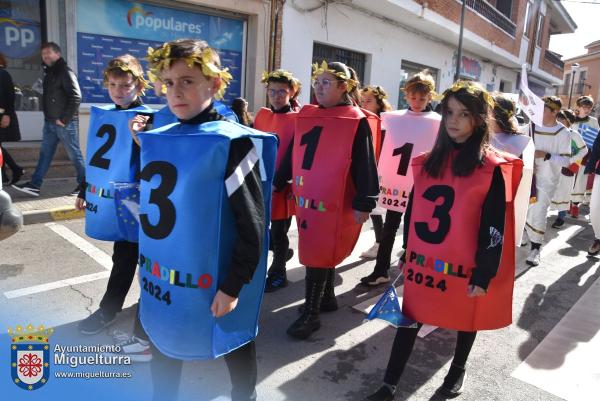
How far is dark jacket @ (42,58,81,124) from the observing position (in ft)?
22.7

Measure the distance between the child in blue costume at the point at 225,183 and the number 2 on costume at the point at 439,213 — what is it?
44.0 inches

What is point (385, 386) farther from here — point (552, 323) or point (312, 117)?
point (552, 323)

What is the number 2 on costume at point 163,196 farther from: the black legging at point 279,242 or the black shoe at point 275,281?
the black shoe at point 275,281

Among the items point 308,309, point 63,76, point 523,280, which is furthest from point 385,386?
point 63,76

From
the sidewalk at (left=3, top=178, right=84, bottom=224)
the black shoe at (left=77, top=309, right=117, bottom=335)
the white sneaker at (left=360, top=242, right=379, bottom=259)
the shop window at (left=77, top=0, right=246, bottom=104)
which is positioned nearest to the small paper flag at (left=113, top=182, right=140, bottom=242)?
the black shoe at (left=77, top=309, right=117, bottom=335)

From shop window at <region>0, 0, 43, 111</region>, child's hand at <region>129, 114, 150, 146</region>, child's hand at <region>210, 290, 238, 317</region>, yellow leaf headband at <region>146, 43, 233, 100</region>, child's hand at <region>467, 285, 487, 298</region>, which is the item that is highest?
shop window at <region>0, 0, 43, 111</region>

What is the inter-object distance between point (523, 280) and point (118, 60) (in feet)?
15.0

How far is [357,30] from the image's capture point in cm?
1276

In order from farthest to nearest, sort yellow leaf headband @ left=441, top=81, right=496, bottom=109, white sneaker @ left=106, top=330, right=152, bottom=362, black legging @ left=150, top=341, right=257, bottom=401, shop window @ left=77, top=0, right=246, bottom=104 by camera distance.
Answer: shop window @ left=77, top=0, right=246, bottom=104, white sneaker @ left=106, top=330, right=152, bottom=362, yellow leaf headband @ left=441, top=81, right=496, bottom=109, black legging @ left=150, top=341, right=257, bottom=401

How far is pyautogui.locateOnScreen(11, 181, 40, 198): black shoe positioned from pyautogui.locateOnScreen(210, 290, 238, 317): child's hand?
593 centimetres

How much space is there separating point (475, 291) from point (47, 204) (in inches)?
229

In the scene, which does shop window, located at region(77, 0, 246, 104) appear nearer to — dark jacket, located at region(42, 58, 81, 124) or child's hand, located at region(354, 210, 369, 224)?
dark jacket, located at region(42, 58, 81, 124)

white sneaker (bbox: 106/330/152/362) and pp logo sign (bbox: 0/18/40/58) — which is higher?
pp logo sign (bbox: 0/18/40/58)

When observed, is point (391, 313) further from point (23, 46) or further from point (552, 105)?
point (23, 46)
